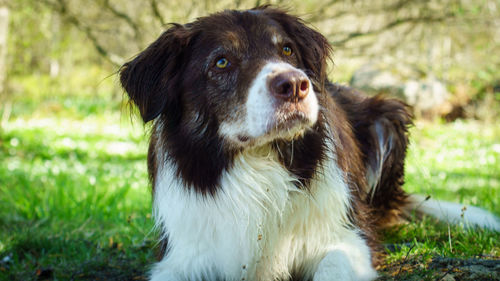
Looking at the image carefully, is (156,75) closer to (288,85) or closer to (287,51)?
(287,51)

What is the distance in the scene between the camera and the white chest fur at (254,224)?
2.78 meters

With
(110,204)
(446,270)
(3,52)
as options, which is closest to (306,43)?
(446,270)

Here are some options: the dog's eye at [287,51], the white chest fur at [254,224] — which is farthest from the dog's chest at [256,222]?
the dog's eye at [287,51]

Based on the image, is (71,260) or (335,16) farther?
(335,16)

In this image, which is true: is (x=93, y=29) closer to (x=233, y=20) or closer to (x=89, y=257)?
(x=89, y=257)

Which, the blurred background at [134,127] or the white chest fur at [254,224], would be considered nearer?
the white chest fur at [254,224]

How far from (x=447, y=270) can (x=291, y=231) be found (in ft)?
2.86

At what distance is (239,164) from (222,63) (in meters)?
0.58

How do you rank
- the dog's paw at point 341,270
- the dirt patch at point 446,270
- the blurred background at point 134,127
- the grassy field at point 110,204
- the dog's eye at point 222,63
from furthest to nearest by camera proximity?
the blurred background at point 134,127 < the grassy field at point 110,204 < the dog's eye at point 222,63 < the dog's paw at point 341,270 < the dirt patch at point 446,270

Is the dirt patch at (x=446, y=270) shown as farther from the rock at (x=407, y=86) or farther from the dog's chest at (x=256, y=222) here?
the rock at (x=407, y=86)

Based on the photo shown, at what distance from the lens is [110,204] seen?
5.20 m

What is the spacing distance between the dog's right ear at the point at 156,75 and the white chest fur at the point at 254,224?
0.39 m

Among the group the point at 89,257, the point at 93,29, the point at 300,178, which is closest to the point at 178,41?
the point at 300,178

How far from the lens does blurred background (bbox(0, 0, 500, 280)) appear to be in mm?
4004
